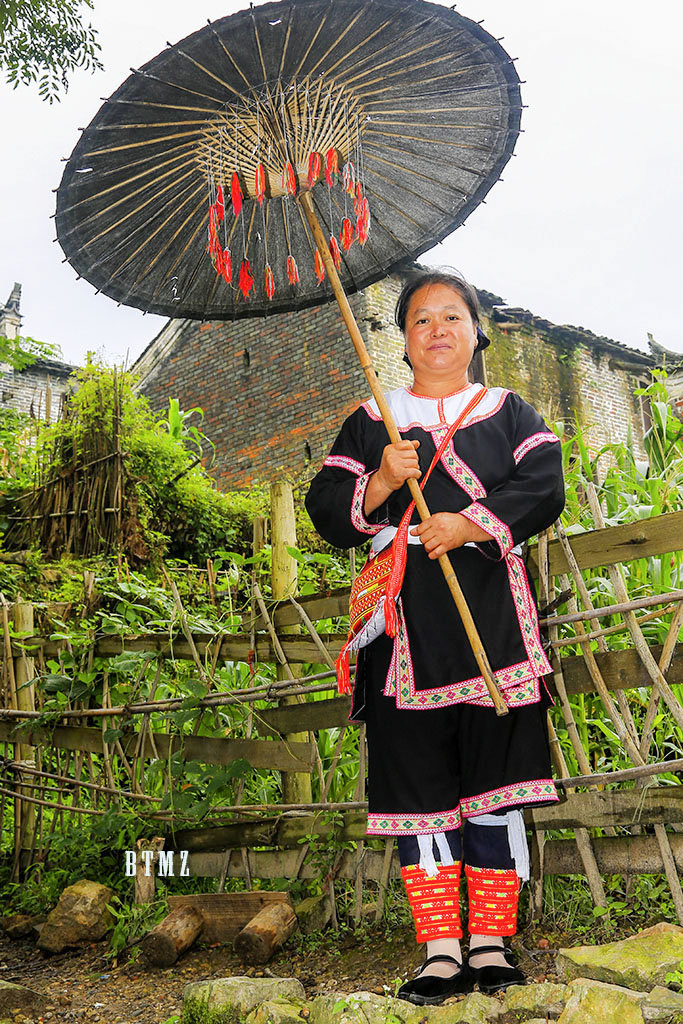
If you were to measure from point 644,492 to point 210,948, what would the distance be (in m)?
2.19

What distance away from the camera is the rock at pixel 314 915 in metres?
3.05

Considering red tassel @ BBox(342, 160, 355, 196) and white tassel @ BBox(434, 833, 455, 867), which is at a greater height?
red tassel @ BBox(342, 160, 355, 196)

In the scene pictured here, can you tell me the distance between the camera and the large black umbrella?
2.35 meters

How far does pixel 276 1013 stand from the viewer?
2.12m

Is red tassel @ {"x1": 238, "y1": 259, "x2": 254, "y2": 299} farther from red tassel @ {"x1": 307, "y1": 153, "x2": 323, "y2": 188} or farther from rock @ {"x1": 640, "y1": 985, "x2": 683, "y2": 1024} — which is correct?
rock @ {"x1": 640, "y1": 985, "x2": 683, "y2": 1024}

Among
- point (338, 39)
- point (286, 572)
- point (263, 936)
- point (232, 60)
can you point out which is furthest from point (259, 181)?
point (263, 936)

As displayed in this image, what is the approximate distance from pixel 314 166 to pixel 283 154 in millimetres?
110

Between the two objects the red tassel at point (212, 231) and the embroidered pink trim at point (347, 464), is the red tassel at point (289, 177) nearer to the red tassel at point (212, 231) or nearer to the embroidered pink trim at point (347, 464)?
the red tassel at point (212, 231)

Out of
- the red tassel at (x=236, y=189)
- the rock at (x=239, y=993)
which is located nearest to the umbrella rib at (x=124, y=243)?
the red tassel at (x=236, y=189)

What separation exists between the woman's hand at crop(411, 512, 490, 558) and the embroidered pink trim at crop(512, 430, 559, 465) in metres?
0.29

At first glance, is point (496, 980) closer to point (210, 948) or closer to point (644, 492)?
point (210, 948)

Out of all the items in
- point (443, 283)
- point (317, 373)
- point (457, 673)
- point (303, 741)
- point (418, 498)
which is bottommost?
point (303, 741)

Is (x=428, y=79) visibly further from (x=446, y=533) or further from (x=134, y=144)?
(x=446, y=533)

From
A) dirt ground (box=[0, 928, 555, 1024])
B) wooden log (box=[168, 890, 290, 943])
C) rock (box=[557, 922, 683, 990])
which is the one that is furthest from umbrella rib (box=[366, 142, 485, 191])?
wooden log (box=[168, 890, 290, 943])
